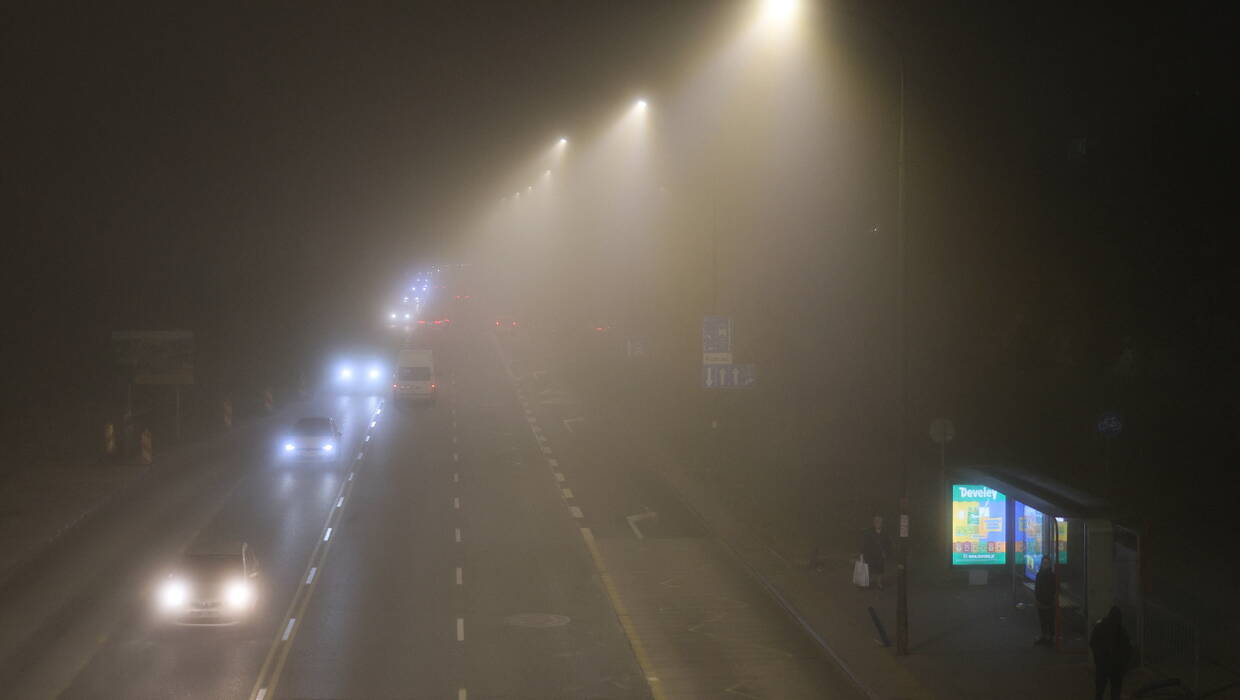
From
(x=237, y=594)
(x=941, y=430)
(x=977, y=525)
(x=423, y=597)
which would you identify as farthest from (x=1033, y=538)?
(x=237, y=594)

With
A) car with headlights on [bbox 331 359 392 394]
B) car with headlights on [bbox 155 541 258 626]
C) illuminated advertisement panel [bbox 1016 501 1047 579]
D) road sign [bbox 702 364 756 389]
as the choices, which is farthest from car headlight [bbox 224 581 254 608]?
car with headlights on [bbox 331 359 392 394]

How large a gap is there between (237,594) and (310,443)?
18.7 meters

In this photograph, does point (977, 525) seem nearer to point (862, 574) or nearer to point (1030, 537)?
point (1030, 537)

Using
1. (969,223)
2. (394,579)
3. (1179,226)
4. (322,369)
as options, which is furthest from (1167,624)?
(322,369)

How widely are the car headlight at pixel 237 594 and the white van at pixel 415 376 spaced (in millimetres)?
34351

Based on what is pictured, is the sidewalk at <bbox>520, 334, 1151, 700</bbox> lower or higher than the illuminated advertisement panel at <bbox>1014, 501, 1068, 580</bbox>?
lower

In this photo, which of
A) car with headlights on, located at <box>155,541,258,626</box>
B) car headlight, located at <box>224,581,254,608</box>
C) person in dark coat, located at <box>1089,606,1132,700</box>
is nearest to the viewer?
person in dark coat, located at <box>1089,606,1132,700</box>

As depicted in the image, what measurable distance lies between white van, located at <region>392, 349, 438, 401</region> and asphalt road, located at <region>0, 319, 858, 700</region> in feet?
47.5

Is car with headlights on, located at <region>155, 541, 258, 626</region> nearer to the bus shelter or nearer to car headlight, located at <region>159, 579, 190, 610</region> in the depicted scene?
car headlight, located at <region>159, 579, 190, 610</region>

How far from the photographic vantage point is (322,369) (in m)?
74.2

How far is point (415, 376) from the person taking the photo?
54750 millimetres

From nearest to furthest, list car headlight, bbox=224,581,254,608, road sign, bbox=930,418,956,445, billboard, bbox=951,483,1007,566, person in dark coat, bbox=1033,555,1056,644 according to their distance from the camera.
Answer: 1. person in dark coat, bbox=1033,555,1056,644
2. car headlight, bbox=224,581,254,608
3. billboard, bbox=951,483,1007,566
4. road sign, bbox=930,418,956,445

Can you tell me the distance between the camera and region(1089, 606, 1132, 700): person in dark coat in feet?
52.2

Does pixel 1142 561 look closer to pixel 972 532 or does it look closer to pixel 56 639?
pixel 972 532
